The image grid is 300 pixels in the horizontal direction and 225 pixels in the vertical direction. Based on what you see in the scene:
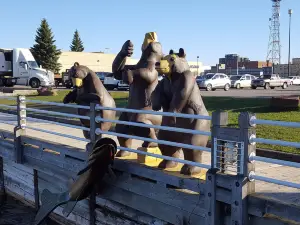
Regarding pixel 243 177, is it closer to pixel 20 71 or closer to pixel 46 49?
pixel 20 71

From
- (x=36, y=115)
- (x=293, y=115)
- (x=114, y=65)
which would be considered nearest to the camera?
(x=114, y=65)

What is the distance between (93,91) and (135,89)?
80 cm

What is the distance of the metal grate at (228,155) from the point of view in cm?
356

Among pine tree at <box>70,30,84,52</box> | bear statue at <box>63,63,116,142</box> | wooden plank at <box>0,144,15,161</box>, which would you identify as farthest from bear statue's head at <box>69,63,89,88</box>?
pine tree at <box>70,30,84,52</box>

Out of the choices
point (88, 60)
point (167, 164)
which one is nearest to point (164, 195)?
point (167, 164)

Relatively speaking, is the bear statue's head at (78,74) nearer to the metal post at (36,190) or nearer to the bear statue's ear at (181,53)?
the bear statue's ear at (181,53)

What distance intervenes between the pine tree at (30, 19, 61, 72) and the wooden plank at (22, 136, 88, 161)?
46643 mm

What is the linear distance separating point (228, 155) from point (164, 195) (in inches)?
40.1

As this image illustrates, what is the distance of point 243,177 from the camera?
351cm

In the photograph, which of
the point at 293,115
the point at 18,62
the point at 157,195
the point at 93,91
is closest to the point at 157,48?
the point at 93,91

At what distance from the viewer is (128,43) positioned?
232 inches

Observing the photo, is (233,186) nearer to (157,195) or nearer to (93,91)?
(157,195)

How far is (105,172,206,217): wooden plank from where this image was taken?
4.05 metres

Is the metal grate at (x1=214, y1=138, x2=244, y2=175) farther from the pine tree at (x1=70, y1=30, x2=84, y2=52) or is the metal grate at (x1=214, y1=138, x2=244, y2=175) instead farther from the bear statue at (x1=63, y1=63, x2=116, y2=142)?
the pine tree at (x1=70, y1=30, x2=84, y2=52)
